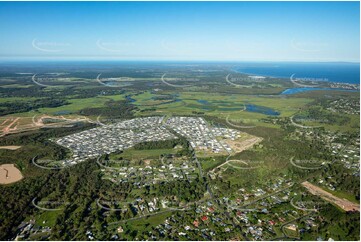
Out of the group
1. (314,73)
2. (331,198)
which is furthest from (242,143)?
(314,73)

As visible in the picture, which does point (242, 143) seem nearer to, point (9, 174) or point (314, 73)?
point (9, 174)

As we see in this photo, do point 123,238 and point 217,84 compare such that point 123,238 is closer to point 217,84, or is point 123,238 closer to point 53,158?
point 53,158

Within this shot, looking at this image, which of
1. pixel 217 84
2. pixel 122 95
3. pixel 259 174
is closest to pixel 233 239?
pixel 259 174

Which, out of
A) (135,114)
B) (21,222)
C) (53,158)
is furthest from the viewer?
(135,114)

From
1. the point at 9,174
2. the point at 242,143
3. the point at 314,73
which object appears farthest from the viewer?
the point at 314,73

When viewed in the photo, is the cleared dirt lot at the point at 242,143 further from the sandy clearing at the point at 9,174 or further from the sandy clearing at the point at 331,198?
the sandy clearing at the point at 9,174

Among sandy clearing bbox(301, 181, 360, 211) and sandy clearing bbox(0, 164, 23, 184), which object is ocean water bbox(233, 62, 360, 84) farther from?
sandy clearing bbox(0, 164, 23, 184)
